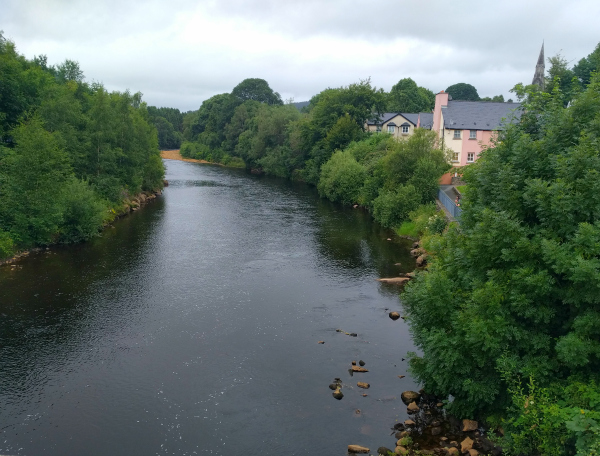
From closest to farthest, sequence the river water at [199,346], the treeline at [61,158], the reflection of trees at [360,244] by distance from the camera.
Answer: the river water at [199,346]
the reflection of trees at [360,244]
the treeline at [61,158]

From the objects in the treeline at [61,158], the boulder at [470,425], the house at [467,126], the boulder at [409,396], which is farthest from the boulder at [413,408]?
the house at [467,126]

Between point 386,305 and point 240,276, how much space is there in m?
9.99

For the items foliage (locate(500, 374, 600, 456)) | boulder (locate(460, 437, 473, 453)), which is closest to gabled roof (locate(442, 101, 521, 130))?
boulder (locate(460, 437, 473, 453))

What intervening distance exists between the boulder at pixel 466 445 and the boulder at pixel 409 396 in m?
2.89

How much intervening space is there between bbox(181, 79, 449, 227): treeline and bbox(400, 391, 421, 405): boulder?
93.8 ft

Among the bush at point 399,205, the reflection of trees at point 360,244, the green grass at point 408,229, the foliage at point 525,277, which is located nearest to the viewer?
the foliage at point 525,277

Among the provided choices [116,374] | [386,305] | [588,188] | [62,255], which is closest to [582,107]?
[588,188]

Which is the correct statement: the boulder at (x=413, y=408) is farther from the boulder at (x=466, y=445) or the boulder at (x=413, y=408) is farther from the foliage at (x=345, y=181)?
the foliage at (x=345, y=181)

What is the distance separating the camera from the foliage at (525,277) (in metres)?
13.7

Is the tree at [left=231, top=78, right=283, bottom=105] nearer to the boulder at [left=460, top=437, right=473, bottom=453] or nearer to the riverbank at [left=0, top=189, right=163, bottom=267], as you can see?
the riverbank at [left=0, top=189, right=163, bottom=267]

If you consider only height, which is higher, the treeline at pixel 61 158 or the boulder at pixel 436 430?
the treeline at pixel 61 158

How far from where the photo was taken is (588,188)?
1398cm

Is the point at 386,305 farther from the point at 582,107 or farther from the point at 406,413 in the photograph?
the point at 582,107

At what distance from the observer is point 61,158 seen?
40281mm
